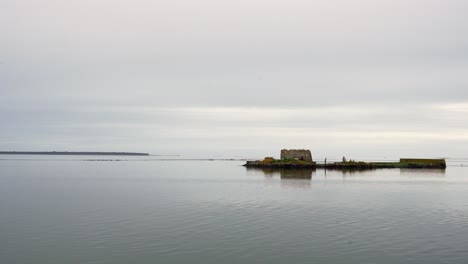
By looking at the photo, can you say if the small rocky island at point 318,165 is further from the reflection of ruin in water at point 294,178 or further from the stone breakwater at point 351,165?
the reflection of ruin in water at point 294,178

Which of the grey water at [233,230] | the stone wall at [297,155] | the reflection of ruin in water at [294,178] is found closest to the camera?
the grey water at [233,230]

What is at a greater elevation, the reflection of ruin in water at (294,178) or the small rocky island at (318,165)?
the small rocky island at (318,165)

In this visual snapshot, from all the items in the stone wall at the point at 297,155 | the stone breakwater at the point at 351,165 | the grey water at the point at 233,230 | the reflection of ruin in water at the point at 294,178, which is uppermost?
the stone wall at the point at 297,155

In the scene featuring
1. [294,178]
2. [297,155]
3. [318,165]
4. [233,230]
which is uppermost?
[297,155]

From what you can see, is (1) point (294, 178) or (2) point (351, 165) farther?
(2) point (351, 165)

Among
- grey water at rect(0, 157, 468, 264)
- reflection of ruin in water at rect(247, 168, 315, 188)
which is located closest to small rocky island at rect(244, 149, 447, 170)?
reflection of ruin in water at rect(247, 168, 315, 188)

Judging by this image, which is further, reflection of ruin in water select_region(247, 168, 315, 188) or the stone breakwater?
the stone breakwater

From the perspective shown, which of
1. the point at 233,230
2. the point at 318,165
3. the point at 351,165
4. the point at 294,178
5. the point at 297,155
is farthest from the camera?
the point at 297,155

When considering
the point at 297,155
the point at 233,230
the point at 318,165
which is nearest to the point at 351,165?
the point at 318,165

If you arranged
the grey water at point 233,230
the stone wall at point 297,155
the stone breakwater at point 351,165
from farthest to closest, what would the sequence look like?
the stone wall at point 297,155 → the stone breakwater at point 351,165 → the grey water at point 233,230

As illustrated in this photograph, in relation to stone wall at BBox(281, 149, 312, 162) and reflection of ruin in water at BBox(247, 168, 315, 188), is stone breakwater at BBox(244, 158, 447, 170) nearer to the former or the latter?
stone wall at BBox(281, 149, 312, 162)

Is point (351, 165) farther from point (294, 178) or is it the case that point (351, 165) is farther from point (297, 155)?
point (294, 178)

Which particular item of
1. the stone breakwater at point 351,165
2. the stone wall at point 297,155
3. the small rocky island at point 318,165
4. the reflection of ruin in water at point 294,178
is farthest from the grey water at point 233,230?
the stone wall at point 297,155

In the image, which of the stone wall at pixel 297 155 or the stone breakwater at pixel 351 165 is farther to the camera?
the stone wall at pixel 297 155
